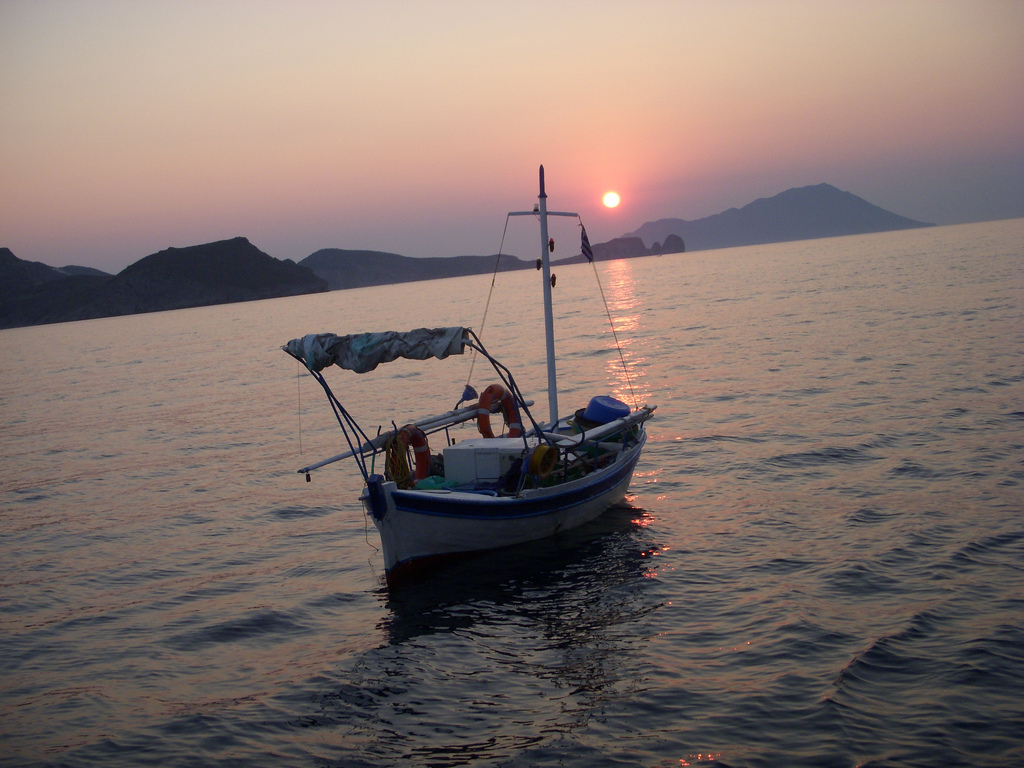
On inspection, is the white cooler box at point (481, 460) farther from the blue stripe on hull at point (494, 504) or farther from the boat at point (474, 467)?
the blue stripe on hull at point (494, 504)

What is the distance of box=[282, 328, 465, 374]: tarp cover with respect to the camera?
1288cm

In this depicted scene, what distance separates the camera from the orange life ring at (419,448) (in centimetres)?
1571

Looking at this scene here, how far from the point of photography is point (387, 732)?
9375 millimetres

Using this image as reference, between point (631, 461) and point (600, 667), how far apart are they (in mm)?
7712

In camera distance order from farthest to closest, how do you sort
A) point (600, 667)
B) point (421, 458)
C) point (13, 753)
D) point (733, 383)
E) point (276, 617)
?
point (733, 383), point (421, 458), point (276, 617), point (600, 667), point (13, 753)

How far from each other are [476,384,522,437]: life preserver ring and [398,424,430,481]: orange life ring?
189 cm

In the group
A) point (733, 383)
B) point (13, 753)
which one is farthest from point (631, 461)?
point (733, 383)

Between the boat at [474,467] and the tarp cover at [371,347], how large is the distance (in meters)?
0.02

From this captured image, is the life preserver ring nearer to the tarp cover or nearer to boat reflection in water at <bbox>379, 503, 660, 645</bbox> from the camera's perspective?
boat reflection in water at <bbox>379, 503, 660, 645</bbox>

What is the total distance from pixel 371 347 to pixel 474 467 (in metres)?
3.65

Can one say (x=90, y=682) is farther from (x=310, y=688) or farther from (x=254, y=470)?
(x=254, y=470)

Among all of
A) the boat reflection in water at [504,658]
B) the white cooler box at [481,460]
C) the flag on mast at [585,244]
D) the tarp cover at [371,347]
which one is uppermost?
the flag on mast at [585,244]

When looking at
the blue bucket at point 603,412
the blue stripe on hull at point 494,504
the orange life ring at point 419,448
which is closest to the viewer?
the blue stripe on hull at point 494,504

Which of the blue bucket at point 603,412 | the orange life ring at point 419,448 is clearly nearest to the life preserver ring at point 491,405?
the orange life ring at point 419,448
